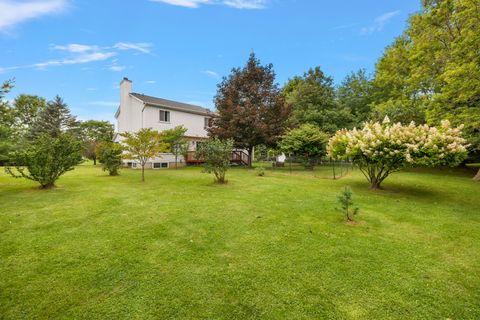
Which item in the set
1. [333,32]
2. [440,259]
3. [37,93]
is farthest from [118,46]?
[37,93]

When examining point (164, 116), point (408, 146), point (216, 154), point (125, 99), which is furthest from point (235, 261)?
point (125, 99)

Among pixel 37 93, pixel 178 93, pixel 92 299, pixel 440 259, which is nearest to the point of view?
pixel 92 299

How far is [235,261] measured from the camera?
3.77 m

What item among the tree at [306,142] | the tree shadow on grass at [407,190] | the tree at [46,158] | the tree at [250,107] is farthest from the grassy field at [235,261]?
the tree at [250,107]

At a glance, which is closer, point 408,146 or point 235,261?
point 235,261

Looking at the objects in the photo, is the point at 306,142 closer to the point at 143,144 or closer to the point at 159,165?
the point at 143,144

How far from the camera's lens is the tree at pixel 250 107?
19047 millimetres

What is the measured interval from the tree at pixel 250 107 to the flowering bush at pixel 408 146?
1035 centimetres

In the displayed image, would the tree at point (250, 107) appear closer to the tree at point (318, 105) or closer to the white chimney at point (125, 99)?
the tree at point (318, 105)

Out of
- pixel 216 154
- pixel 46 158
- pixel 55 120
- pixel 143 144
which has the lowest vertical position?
pixel 46 158

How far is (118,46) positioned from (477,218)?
19.7 meters

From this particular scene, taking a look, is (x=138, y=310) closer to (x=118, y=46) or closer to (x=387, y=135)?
(x=387, y=135)

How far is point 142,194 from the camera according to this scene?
8633 mm

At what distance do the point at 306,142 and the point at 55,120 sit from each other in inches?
1706
